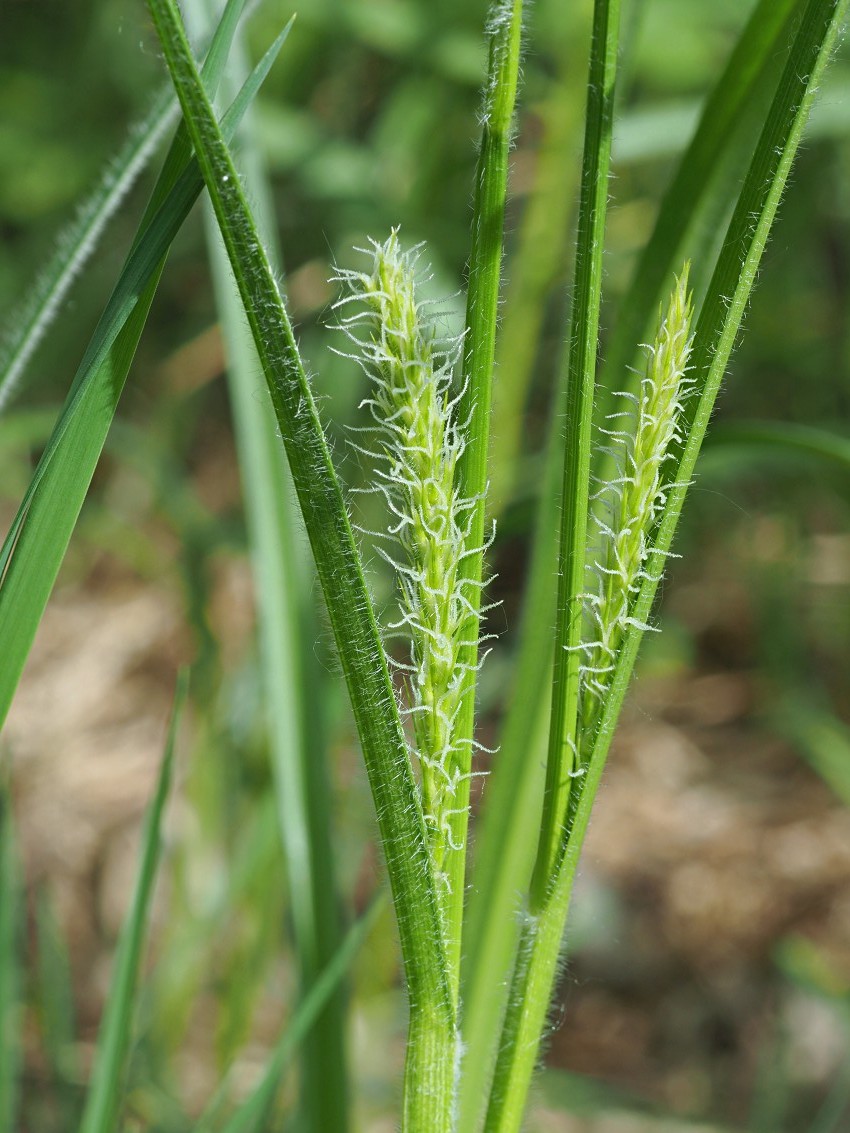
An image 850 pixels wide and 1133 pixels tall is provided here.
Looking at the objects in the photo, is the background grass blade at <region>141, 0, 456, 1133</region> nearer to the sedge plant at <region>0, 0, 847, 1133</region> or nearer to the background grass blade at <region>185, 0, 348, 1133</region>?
the sedge plant at <region>0, 0, 847, 1133</region>

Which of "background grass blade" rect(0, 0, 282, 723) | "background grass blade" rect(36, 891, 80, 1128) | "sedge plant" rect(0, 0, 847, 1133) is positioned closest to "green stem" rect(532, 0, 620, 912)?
"sedge plant" rect(0, 0, 847, 1133)

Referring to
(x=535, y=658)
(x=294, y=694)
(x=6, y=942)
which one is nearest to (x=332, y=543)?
(x=535, y=658)

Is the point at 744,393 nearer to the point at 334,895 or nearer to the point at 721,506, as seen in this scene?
the point at 721,506

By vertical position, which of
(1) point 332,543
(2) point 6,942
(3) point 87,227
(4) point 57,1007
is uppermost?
(3) point 87,227

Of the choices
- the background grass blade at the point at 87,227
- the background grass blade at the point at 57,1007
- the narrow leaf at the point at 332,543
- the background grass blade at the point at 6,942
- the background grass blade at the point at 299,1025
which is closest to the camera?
the narrow leaf at the point at 332,543

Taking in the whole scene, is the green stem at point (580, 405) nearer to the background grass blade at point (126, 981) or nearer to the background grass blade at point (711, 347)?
the background grass blade at point (711, 347)

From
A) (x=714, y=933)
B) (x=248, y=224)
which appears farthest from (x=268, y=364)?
(x=714, y=933)

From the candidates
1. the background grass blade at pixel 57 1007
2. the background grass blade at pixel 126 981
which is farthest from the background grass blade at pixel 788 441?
the background grass blade at pixel 57 1007

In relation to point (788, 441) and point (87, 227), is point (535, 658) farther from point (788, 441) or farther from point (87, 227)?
point (87, 227)
